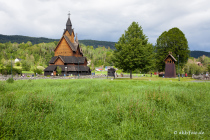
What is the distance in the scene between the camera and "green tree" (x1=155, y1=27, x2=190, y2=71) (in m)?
42.8

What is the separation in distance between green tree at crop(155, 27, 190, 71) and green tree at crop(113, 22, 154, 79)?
14683 mm

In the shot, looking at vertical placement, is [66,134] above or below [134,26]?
below

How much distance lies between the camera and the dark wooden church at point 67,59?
53531 millimetres

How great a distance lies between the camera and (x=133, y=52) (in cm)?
2927

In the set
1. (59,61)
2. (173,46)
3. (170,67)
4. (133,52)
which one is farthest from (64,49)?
(173,46)

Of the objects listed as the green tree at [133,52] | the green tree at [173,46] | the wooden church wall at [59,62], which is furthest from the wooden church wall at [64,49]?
the green tree at [173,46]

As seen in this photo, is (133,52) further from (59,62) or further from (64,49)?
(64,49)

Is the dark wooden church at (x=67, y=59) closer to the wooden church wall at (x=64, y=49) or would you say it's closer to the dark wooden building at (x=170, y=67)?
the wooden church wall at (x=64, y=49)

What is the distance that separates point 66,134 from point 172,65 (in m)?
40.6

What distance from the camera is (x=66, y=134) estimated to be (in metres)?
4.60

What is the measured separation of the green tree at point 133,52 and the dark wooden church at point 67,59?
992 inches

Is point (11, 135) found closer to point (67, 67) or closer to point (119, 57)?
point (119, 57)

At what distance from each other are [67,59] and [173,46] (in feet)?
136

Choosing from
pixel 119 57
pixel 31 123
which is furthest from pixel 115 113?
pixel 119 57
